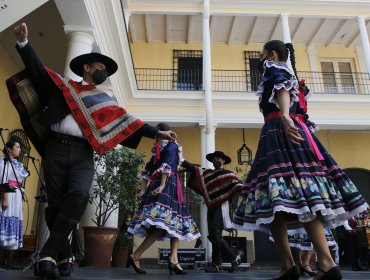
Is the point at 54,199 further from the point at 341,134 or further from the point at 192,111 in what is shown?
the point at 341,134

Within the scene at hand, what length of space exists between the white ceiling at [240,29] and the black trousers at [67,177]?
10.8m

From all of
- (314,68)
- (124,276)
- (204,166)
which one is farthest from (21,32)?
(314,68)

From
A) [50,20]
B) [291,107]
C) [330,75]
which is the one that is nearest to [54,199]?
[291,107]

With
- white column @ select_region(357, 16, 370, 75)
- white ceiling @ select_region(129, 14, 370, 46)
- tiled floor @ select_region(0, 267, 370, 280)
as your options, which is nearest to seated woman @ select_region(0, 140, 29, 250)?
tiled floor @ select_region(0, 267, 370, 280)

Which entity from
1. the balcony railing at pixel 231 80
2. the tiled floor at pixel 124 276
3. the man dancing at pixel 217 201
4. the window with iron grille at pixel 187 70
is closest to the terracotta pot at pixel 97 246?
the tiled floor at pixel 124 276

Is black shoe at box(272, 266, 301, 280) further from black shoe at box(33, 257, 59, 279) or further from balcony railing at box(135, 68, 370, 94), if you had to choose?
balcony railing at box(135, 68, 370, 94)

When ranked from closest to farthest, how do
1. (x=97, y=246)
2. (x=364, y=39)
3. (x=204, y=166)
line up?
(x=97, y=246), (x=204, y=166), (x=364, y=39)

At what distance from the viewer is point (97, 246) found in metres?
6.11

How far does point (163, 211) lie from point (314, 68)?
11523 mm

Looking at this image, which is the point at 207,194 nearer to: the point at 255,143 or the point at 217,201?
the point at 217,201

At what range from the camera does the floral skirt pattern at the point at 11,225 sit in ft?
16.9

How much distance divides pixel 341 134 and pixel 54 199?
39.5ft

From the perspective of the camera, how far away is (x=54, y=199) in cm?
258

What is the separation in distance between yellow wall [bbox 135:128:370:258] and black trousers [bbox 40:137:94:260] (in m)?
9.50
